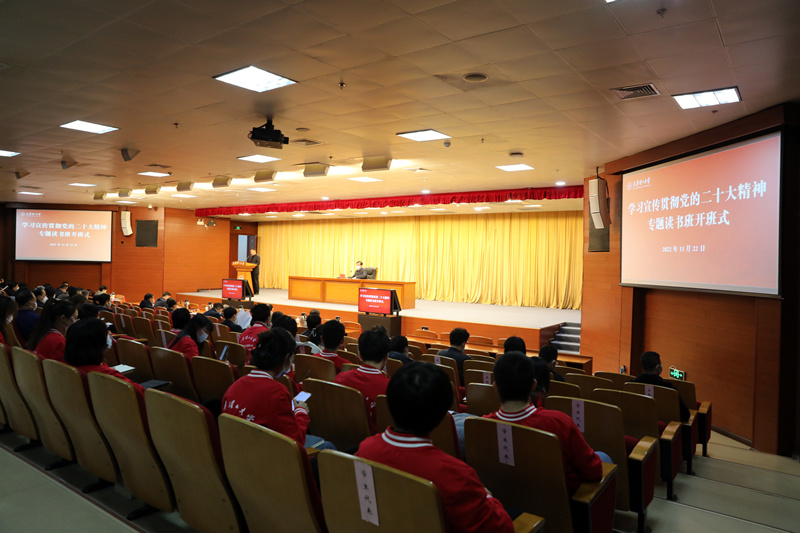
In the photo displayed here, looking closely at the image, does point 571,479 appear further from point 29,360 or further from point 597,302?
point 597,302

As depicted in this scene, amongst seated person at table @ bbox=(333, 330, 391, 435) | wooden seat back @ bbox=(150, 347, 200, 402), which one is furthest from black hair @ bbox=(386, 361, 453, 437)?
wooden seat back @ bbox=(150, 347, 200, 402)

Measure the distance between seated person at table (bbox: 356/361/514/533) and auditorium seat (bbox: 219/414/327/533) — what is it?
233 mm

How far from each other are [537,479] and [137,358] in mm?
3651

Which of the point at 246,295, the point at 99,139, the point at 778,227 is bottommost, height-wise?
the point at 246,295

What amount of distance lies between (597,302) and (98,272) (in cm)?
1675

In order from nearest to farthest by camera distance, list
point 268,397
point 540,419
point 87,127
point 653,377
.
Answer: point 540,419
point 268,397
point 653,377
point 87,127

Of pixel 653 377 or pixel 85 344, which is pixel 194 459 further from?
pixel 653 377

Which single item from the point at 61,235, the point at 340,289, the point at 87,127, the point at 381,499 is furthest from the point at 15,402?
the point at 61,235

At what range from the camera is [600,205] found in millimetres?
8766

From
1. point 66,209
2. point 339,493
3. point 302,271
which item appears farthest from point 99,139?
point 302,271

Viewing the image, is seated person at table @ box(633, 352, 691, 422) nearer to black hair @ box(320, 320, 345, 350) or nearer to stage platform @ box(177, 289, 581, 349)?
black hair @ box(320, 320, 345, 350)

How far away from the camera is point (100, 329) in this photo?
3.08 metres

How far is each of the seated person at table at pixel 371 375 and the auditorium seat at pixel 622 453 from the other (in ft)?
3.88

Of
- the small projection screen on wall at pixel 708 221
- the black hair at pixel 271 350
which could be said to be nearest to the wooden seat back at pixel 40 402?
the black hair at pixel 271 350
